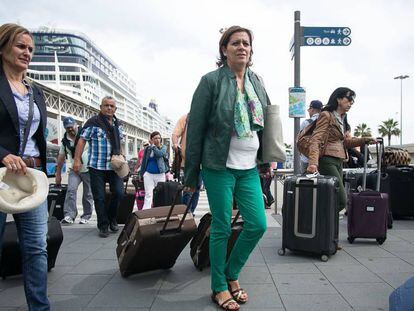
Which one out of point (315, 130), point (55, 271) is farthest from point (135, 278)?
point (315, 130)

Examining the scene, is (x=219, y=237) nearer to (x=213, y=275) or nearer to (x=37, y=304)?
(x=213, y=275)

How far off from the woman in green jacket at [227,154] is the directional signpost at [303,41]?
4.77 metres

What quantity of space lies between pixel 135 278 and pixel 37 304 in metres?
1.13

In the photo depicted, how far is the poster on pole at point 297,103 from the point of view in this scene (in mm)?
7402

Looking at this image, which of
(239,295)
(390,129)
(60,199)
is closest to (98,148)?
(60,199)

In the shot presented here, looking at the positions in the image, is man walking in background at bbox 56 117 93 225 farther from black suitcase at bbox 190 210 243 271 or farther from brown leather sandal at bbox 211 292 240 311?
brown leather sandal at bbox 211 292 240 311

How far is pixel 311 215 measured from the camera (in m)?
3.92

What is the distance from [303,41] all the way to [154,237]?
593 cm

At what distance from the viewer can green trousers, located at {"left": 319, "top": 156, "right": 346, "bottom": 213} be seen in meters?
4.37

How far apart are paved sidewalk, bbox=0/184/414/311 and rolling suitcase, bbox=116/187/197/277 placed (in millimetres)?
166

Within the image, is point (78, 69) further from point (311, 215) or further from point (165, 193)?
point (311, 215)

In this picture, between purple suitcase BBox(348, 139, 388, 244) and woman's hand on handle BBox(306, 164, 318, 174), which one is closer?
woman's hand on handle BBox(306, 164, 318, 174)

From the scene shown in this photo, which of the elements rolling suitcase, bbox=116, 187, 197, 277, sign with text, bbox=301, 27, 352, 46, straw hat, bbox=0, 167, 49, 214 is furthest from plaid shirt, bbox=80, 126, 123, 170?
sign with text, bbox=301, 27, 352, 46

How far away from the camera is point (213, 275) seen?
9.03ft
